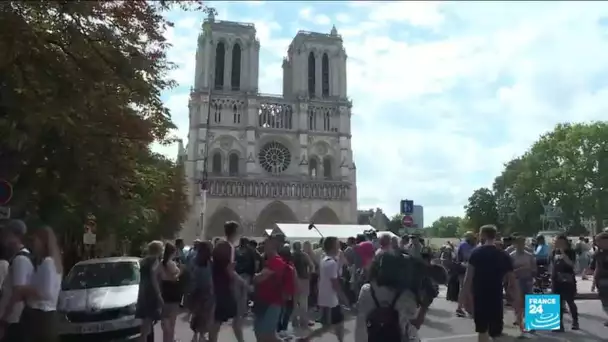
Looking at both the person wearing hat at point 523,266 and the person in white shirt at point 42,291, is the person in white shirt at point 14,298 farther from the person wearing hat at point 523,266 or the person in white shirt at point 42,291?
the person wearing hat at point 523,266

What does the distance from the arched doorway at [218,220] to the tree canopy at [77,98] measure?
4732cm

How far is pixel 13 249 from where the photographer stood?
18.3ft

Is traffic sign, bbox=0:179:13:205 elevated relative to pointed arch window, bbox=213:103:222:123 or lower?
lower

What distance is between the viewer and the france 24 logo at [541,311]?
8430 millimetres

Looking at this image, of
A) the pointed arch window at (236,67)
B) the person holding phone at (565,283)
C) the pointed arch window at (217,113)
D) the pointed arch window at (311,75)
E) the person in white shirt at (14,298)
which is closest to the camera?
the person in white shirt at (14,298)

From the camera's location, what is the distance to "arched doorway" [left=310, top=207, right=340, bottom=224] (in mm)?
63125

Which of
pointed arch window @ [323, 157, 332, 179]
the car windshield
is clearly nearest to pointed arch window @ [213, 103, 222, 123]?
pointed arch window @ [323, 157, 332, 179]

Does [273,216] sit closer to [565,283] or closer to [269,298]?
[565,283]

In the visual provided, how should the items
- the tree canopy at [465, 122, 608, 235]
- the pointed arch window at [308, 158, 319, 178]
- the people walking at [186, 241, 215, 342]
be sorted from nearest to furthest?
the people walking at [186, 241, 215, 342] < the tree canopy at [465, 122, 608, 235] < the pointed arch window at [308, 158, 319, 178]

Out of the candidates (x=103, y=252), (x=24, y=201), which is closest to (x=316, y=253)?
(x=24, y=201)

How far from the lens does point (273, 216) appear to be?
62.4 m

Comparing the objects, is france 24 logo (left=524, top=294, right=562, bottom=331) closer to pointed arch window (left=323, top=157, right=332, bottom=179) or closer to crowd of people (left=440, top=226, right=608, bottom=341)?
crowd of people (left=440, top=226, right=608, bottom=341)

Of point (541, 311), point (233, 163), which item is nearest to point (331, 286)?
point (541, 311)

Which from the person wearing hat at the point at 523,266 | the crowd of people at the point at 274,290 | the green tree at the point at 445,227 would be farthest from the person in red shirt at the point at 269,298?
the green tree at the point at 445,227
